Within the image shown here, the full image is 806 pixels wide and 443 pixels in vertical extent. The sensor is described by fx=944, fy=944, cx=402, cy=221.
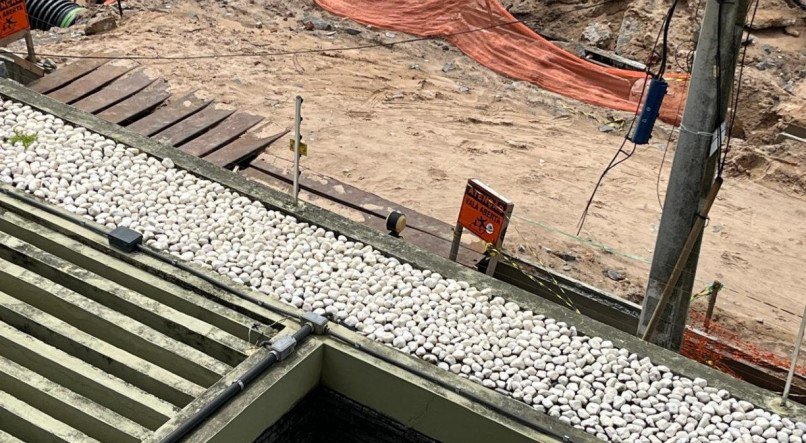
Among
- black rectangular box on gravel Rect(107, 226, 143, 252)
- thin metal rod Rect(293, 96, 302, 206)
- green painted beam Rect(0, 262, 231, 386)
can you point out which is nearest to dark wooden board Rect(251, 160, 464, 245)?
thin metal rod Rect(293, 96, 302, 206)

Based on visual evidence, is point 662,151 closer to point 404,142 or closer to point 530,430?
point 404,142

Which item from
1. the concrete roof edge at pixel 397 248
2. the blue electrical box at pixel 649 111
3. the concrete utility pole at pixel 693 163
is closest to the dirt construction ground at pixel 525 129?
the blue electrical box at pixel 649 111

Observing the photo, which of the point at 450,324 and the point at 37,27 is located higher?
the point at 450,324

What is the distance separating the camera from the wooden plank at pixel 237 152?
37.8ft

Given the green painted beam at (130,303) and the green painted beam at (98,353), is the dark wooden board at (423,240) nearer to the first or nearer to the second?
the green painted beam at (130,303)

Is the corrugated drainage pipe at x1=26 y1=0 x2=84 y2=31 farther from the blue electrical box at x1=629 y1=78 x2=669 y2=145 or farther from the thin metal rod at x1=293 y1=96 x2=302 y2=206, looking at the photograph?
the blue electrical box at x1=629 y1=78 x2=669 y2=145

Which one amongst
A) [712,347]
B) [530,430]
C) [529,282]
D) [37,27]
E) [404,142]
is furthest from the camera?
[37,27]

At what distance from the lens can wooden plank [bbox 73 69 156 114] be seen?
480 inches

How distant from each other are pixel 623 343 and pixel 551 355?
69cm

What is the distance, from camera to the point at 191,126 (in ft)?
40.0

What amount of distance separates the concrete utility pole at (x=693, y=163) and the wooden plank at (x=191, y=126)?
611 cm

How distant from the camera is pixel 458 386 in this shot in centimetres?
739

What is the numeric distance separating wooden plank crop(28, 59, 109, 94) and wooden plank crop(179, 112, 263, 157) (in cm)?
214

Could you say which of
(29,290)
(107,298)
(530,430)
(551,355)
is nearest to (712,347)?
(551,355)
